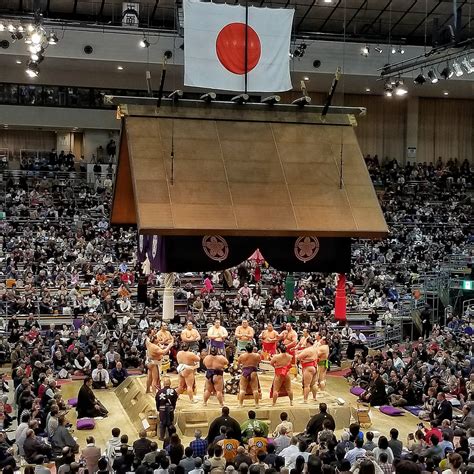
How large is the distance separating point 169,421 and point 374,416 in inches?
124

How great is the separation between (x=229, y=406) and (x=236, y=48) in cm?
465

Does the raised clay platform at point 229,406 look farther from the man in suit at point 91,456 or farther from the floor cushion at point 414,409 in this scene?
the man in suit at point 91,456

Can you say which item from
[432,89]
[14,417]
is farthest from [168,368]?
[432,89]

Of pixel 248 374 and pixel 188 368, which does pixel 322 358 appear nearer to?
pixel 248 374

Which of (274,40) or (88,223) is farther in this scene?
(88,223)

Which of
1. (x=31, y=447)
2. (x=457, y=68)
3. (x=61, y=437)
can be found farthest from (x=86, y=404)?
(x=457, y=68)

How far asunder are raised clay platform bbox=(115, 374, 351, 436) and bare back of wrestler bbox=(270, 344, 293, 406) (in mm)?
185

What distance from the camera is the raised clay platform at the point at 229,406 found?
382 inches

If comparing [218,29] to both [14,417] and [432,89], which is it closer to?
[14,417]

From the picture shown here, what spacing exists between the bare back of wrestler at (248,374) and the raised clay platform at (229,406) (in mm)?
156

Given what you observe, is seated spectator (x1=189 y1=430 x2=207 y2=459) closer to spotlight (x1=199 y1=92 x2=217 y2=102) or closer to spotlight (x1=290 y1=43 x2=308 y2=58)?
spotlight (x1=199 y1=92 x2=217 y2=102)

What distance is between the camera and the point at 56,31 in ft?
60.5

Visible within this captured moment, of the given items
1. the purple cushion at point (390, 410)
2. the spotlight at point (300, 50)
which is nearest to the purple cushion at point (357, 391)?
the purple cushion at point (390, 410)

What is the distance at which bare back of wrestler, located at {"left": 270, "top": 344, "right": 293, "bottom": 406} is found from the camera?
32.4 feet
